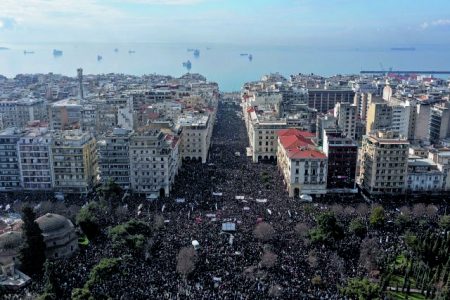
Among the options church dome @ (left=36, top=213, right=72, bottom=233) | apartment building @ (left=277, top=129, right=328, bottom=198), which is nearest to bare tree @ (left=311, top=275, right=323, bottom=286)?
church dome @ (left=36, top=213, right=72, bottom=233)

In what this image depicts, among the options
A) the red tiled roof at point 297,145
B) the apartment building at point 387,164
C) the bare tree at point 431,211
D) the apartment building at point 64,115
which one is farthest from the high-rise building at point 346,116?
the apartment building at point 64,115

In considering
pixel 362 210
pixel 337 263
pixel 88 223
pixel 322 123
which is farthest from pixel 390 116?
pixel 88 223

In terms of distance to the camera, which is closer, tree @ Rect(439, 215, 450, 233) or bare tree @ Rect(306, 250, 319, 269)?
bare tree @ Rect(306, 250, 319, 269)

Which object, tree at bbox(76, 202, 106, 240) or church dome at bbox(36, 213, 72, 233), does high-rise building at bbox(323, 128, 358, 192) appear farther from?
church dome at bbox(36, 213, 72, 233)

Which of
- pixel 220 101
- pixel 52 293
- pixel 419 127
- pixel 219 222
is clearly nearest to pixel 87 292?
pixel 52 293

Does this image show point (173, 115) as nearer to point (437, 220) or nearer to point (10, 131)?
point (10, 131)

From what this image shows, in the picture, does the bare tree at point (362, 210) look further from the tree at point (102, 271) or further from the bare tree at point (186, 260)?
the tree at point (102, 271)

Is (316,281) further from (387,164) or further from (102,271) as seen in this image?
(387,164)
